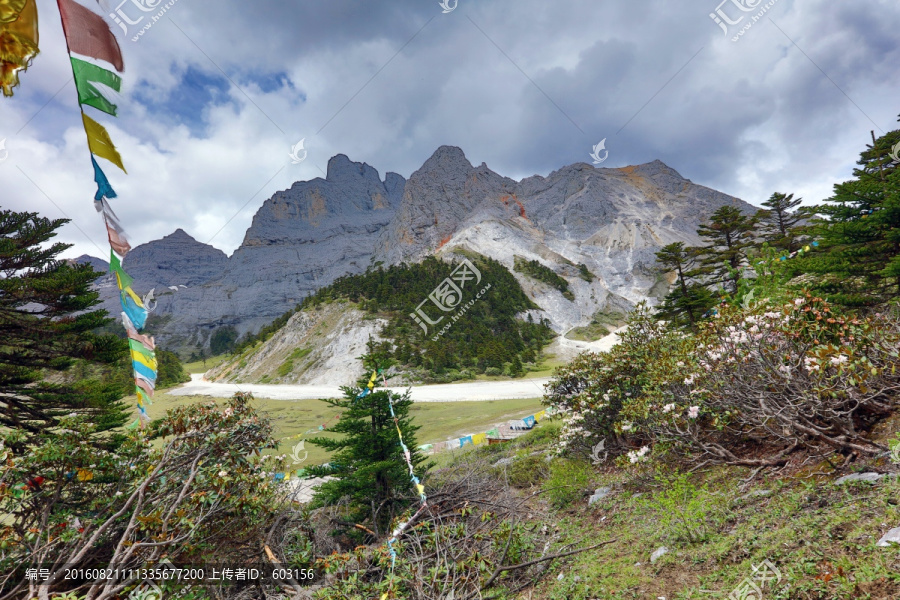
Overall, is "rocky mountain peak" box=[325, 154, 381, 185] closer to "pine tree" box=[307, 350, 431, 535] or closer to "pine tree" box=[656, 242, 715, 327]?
"pine tree" box=[656, 242, 715, 327]

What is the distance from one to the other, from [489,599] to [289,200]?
164 metres

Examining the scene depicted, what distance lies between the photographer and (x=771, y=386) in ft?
16.7

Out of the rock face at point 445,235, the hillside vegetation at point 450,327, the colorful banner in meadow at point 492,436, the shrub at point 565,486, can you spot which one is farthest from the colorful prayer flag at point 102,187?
the rock face at point 445,235

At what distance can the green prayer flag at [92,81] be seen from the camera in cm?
347

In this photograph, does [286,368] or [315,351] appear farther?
[315,351]

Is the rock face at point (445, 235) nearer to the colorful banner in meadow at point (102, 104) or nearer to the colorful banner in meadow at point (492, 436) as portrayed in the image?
the colorful banner in meadow at point (492, 436)

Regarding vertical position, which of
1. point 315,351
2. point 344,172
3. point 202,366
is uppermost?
point 344,172

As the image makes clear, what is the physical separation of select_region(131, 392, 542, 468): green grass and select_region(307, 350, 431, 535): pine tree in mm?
3891

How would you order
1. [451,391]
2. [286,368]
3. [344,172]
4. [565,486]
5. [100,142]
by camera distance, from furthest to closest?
[344,172], [286,368], [451,391], [565,486], [100,142]

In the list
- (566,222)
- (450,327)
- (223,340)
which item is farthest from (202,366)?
(566,222)

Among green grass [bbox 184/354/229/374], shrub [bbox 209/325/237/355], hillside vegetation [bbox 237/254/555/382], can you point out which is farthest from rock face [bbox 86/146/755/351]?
green grass [bbox 184/354/229/374]

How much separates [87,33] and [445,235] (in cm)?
8893

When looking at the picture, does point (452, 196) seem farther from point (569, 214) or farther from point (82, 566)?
point (82, 566)

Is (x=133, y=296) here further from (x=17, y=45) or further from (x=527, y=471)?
(x=527, y=471)
